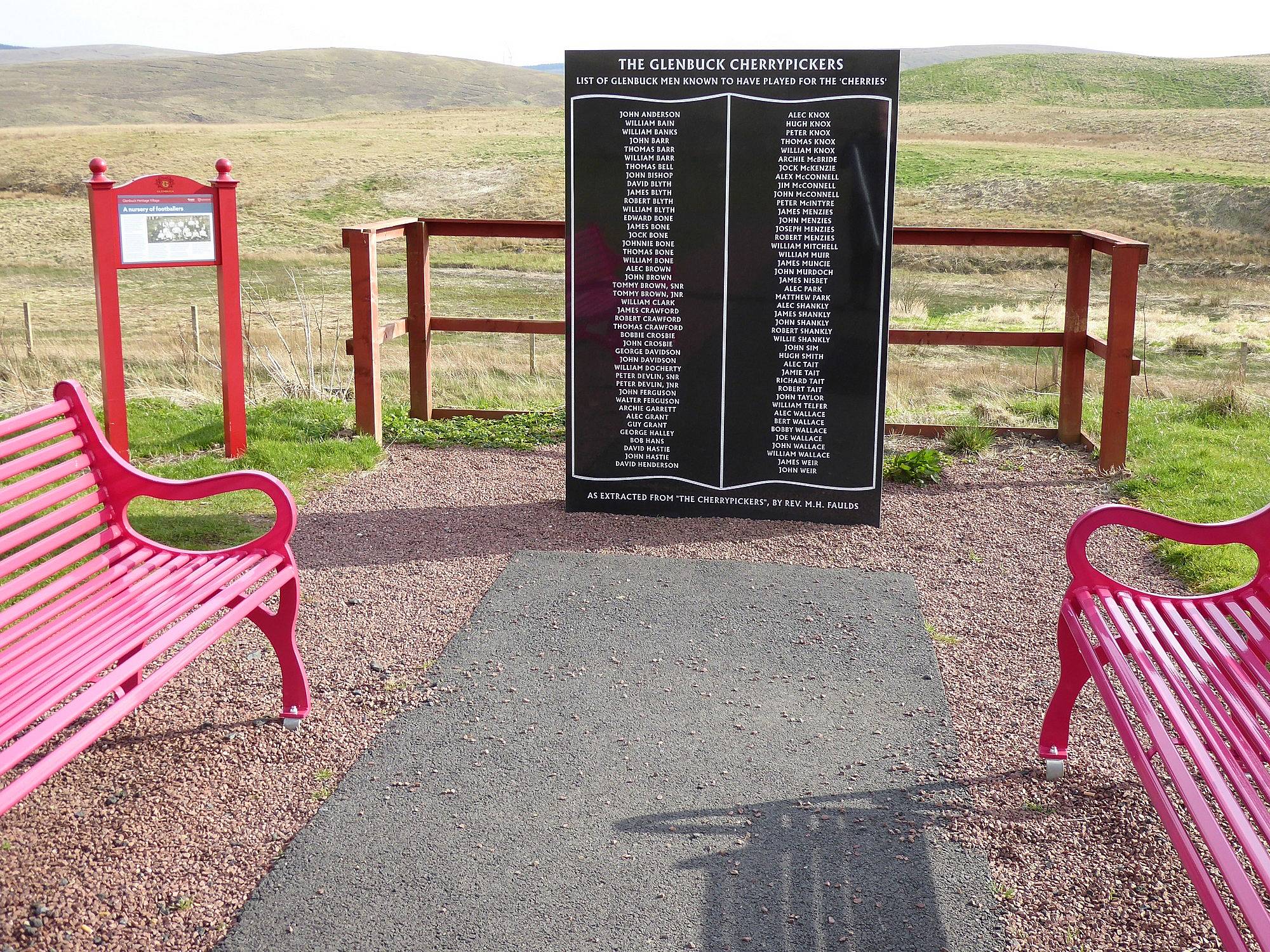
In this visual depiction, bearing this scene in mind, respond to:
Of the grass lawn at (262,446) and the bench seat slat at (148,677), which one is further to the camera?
the grass lawn at (262,446)

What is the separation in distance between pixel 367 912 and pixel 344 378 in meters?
10.0

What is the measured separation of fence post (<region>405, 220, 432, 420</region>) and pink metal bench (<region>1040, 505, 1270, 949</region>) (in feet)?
18.7

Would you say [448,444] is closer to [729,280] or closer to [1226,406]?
[729,280]

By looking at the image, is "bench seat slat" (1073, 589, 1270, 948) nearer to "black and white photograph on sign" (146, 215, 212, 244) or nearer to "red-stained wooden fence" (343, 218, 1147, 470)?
"red-stained wooden fence" (343, 218, 1147, 470)

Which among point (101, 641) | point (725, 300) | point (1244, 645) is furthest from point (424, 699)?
point (725, 300)

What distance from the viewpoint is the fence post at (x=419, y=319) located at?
849 centimetres

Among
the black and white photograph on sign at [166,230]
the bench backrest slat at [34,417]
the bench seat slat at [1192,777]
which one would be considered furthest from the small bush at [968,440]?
the bench backrest slat at [34,417]

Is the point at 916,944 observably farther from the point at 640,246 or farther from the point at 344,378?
the point at 344,378

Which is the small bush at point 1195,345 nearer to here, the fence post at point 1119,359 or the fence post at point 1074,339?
the fence post at point 1074,339

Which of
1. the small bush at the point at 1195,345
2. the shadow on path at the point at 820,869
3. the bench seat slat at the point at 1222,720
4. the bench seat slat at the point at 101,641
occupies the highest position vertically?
the bench seat slat at the point at 101,641

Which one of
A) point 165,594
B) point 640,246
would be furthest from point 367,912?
point 640,246

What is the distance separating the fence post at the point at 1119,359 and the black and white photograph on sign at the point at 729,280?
2.03m

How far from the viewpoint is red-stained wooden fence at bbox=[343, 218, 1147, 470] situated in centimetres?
765

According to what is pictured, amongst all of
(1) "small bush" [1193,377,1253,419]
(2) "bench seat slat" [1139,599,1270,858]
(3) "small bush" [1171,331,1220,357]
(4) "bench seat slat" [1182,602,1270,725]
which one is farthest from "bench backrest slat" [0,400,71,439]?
(3) "small bush" [1171,331,1220,357]
